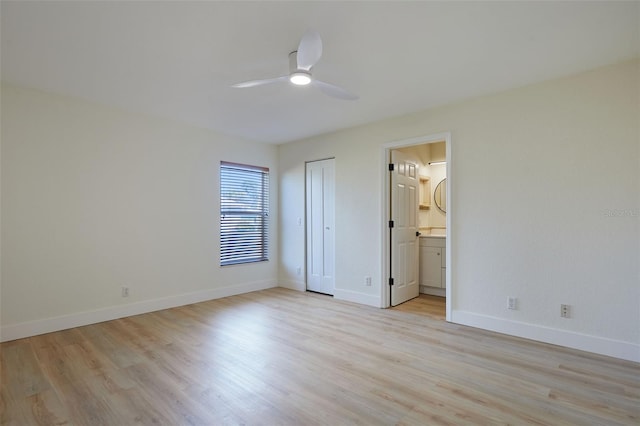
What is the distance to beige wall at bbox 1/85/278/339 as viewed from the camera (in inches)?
122

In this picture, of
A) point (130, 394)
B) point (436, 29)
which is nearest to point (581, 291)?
point (436, 29)

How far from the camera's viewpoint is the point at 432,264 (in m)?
4.84

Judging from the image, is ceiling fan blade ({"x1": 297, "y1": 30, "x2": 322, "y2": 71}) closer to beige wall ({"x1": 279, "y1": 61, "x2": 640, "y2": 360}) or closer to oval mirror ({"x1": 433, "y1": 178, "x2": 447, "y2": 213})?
beige wall ({"x1": 279, "y1": 61, "x2": 640, "y2": 360})

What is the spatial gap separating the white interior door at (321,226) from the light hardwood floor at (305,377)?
4.70ft

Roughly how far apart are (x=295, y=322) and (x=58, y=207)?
→ 111 inches

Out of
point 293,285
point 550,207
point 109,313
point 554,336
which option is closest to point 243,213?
point 293,285

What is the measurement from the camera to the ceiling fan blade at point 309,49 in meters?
1.88

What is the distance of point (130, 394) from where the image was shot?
6.91 ft

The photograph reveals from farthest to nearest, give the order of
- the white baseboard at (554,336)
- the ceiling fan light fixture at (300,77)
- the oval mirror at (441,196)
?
the oval mirror at (441,196) → the white baseboard at (554,336) → the ceiling fan light fixture at (300,77)

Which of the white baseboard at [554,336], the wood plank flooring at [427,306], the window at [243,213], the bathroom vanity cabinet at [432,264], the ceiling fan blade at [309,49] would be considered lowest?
the wood plank flooring at [427,306]

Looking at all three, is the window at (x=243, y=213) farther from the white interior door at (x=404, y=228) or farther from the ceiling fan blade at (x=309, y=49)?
the ceiling fan blade at (x=309, y=49)

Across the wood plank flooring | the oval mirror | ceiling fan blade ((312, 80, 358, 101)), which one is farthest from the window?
the oval mirror

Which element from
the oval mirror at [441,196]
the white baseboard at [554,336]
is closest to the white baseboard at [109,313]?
the white baseboard at [554,336]

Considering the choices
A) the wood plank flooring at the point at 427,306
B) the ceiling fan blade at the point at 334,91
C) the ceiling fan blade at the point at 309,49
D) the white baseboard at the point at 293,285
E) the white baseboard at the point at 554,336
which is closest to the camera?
the ceiling fan blade at the point at 309,49
